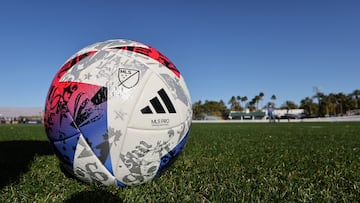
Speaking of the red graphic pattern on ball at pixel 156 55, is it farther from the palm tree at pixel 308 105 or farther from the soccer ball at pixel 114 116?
the palm tree at pixel 308 105

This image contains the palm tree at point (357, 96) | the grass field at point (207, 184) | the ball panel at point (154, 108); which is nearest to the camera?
the grass field at point (207, 184)

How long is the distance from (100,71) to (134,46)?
23.2 inches

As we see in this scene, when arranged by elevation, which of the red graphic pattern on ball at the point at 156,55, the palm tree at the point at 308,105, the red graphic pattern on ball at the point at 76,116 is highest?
the palm tree at the point at 308,105

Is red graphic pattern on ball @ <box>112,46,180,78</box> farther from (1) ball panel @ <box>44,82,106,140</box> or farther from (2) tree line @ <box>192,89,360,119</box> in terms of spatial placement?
(2) tree line @ <box>192,89,360,119</box>

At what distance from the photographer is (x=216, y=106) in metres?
123

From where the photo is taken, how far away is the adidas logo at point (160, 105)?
274cm

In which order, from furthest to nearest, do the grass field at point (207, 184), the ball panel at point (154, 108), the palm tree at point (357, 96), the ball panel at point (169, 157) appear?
the palm tree at point (357, 96) < the ball panel at point (169, 157) < the ball panel at point (154, 108) < the grass field at point (207, 184)

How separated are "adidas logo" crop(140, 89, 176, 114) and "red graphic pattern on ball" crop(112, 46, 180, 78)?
0.44 m

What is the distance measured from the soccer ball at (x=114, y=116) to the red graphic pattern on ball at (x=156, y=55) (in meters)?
0.03

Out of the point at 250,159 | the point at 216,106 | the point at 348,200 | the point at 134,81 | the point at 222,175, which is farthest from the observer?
the point at 216,106

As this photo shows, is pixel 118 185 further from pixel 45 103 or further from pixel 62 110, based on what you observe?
pixel 45 103

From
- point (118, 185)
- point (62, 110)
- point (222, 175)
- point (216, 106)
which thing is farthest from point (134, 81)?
point (216, 106)

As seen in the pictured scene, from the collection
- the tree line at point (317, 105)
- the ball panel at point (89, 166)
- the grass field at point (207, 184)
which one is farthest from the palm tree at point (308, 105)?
the ball panel at point (89, 166)

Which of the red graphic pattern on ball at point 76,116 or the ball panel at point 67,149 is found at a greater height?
the red graphic pattern on ball at point 76,116
